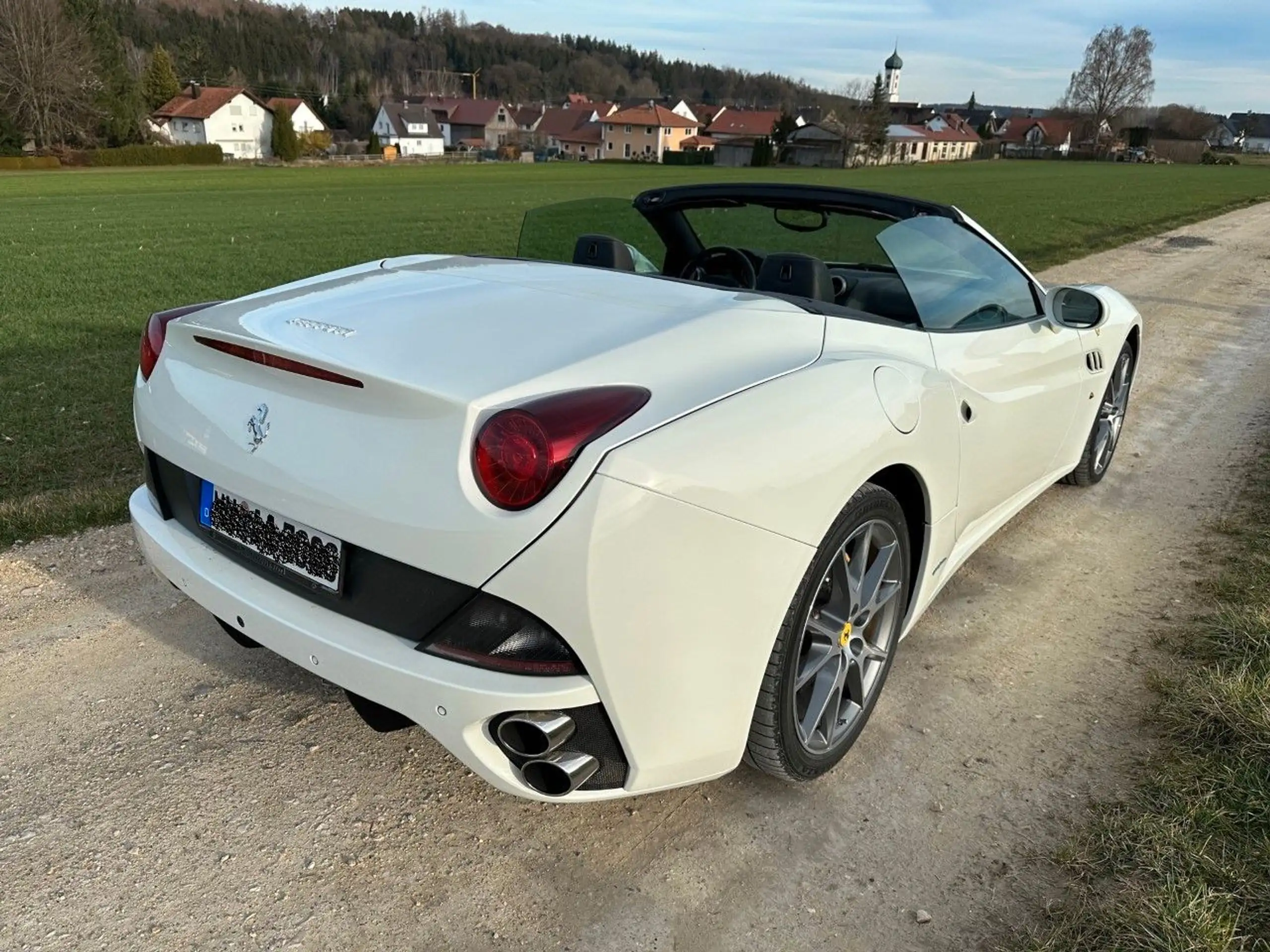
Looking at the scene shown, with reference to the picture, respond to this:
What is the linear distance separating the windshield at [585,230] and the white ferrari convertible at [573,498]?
30.0 inches

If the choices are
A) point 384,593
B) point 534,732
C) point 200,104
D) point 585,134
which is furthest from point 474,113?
point 534,732

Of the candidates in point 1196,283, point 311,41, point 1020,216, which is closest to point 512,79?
point 311,41

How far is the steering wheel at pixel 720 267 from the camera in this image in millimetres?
3498

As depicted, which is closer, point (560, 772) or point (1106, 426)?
point (560, 772)

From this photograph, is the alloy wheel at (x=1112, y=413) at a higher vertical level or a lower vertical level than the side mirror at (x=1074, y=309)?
lower

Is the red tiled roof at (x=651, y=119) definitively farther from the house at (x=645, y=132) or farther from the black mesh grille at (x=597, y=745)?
the black mesh grille at (x=597, y=745)

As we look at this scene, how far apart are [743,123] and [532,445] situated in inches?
4997

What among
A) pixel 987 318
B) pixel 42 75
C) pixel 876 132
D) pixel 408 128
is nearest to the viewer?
pixel 987 318

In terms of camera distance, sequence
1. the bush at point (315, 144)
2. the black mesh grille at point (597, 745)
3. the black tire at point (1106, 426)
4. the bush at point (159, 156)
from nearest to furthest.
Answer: the black mesh grille at point (597, 745)
the black tire at point (1106, 426)
the bush at point (159, 156)
the bush at point (315, 144)

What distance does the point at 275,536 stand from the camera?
208 cm

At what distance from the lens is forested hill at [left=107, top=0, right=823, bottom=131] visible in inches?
4326

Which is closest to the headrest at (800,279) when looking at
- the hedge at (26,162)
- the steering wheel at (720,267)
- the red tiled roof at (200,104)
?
the steering wheel at (720,267)

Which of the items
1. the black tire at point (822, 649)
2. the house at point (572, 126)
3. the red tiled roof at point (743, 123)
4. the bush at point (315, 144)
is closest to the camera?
the black tire at point (822, 649)

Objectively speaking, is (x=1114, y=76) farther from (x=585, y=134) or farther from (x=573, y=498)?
(x=573, y=498)
